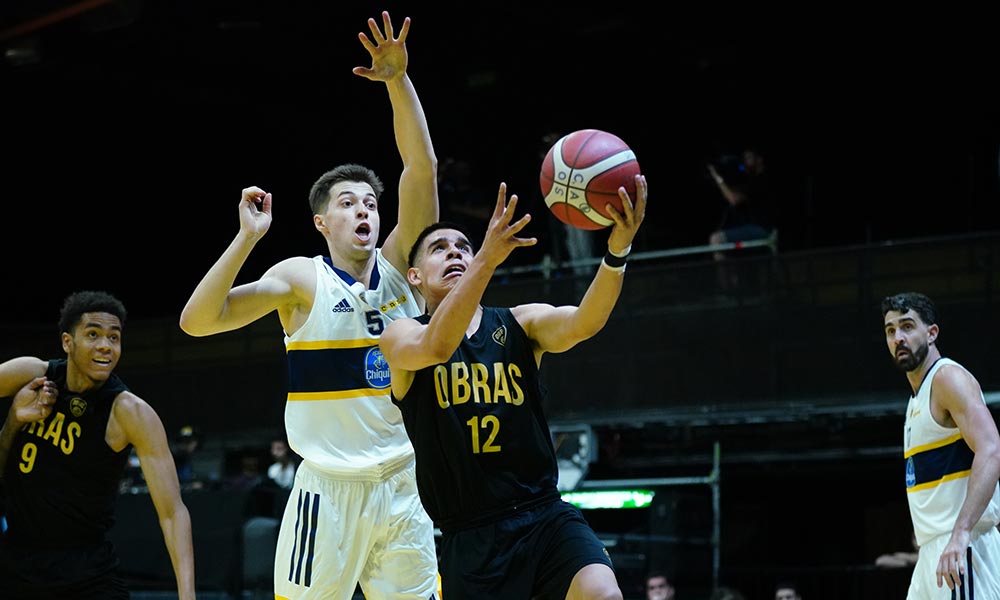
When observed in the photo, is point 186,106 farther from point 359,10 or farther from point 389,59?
point 389,59

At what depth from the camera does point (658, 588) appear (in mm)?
10422

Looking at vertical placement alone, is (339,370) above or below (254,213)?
below

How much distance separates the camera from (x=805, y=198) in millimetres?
13055

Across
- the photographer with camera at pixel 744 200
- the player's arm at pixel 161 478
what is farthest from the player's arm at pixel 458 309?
the photographer with camera at pixel 744 200

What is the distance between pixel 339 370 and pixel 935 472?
125 inches

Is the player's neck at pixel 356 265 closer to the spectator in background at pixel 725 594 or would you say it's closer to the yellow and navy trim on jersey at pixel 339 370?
the yellow and navy trim on jersey at pixel 339 370

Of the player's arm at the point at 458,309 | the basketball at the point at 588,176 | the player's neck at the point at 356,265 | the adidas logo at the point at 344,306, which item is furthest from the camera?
the player's neck at the point at 356,265

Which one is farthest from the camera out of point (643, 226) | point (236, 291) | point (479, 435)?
point (643, 226)

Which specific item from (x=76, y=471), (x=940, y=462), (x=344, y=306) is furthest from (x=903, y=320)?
(x=76, y=471)

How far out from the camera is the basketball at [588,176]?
4676mm

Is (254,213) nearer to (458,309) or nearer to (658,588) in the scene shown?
(458,309)

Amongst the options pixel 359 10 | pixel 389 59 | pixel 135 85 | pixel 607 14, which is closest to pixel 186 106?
pixel 135 85

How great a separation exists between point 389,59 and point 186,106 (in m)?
12.5

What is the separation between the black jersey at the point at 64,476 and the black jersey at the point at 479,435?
1.86 metres
